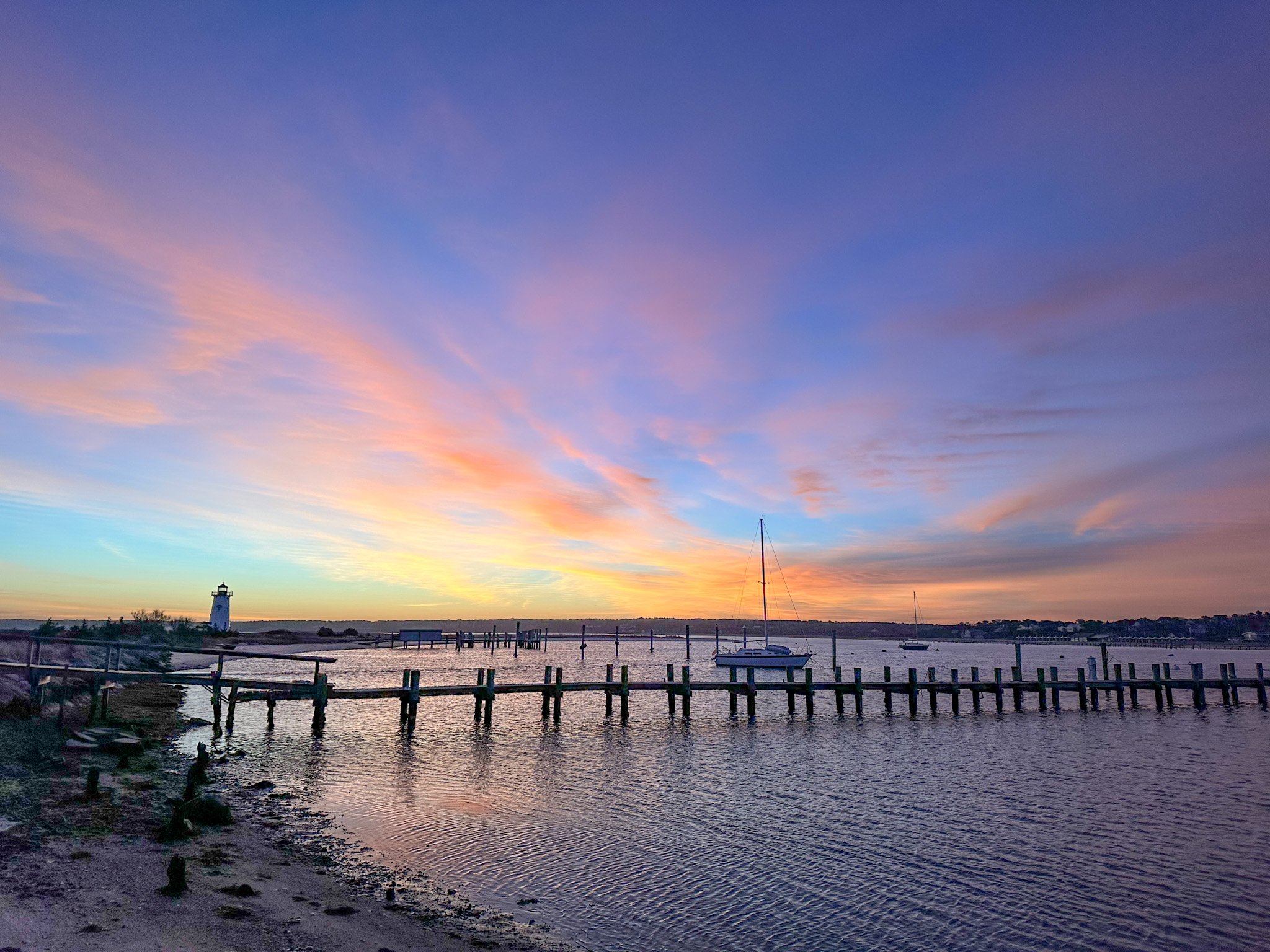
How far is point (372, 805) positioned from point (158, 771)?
20.4ft

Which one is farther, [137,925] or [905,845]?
[905,845]

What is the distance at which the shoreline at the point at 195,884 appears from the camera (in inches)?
377

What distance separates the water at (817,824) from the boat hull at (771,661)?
125 ft

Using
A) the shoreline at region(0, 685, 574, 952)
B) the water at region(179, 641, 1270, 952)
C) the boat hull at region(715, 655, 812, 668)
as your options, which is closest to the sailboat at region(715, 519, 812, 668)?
the boat hull at region(715, 655, 812, 668)

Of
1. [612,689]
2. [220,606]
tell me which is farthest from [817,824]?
[220,606]

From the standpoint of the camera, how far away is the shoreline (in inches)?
377

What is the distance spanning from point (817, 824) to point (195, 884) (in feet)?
46.2

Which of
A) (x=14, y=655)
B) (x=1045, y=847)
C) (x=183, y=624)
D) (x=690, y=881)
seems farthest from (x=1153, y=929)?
(x=183, y=624)

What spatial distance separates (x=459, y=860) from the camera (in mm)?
15102

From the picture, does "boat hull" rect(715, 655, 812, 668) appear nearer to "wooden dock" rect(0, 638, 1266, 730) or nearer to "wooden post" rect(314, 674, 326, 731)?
"wooden dock" rect(0, 638, 1266, 730)

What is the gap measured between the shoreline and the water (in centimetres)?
113

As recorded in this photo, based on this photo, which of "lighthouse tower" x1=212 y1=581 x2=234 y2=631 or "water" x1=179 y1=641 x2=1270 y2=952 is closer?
"water" x1=179 y1=641 x2=1270 y2=952

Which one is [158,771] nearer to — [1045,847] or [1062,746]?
Result: [1045,847]

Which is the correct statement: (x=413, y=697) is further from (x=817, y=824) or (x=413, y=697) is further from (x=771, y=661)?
(x=771, y=661)
